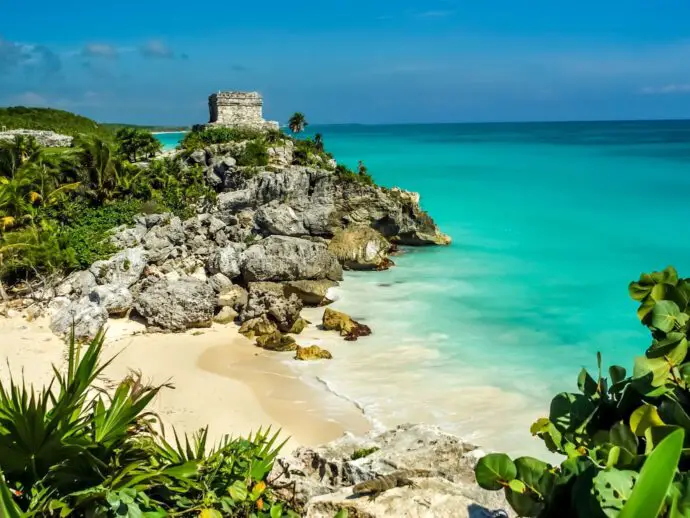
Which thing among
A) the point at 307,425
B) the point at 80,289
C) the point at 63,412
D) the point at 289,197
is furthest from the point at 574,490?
the point at 289,197

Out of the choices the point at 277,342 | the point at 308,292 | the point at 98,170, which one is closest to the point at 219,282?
the point at 308,292

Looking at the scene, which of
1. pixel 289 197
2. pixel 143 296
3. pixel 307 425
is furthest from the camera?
pixel 289 197

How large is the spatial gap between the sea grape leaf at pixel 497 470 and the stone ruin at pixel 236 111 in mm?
27602

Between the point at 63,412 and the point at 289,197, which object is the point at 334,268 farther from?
the point at 63,412

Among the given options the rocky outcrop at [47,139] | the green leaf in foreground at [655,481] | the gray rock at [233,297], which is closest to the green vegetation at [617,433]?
the green leaf in foreground at [655,481]

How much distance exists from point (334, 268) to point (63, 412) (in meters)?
12.5

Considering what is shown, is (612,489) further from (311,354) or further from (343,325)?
(343,325)

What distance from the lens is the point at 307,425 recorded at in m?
8.39

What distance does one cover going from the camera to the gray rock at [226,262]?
1446cm

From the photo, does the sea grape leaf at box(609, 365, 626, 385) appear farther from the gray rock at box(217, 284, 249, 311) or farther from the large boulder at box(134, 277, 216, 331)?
the gray rock at box(217, 284, 249, 311)

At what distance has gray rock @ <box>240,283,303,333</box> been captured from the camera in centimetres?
1184

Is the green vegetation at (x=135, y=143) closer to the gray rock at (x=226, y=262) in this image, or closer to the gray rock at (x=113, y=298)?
the gray rock at (x=226, y=262)

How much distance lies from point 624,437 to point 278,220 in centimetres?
1557

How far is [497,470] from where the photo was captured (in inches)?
89.7
